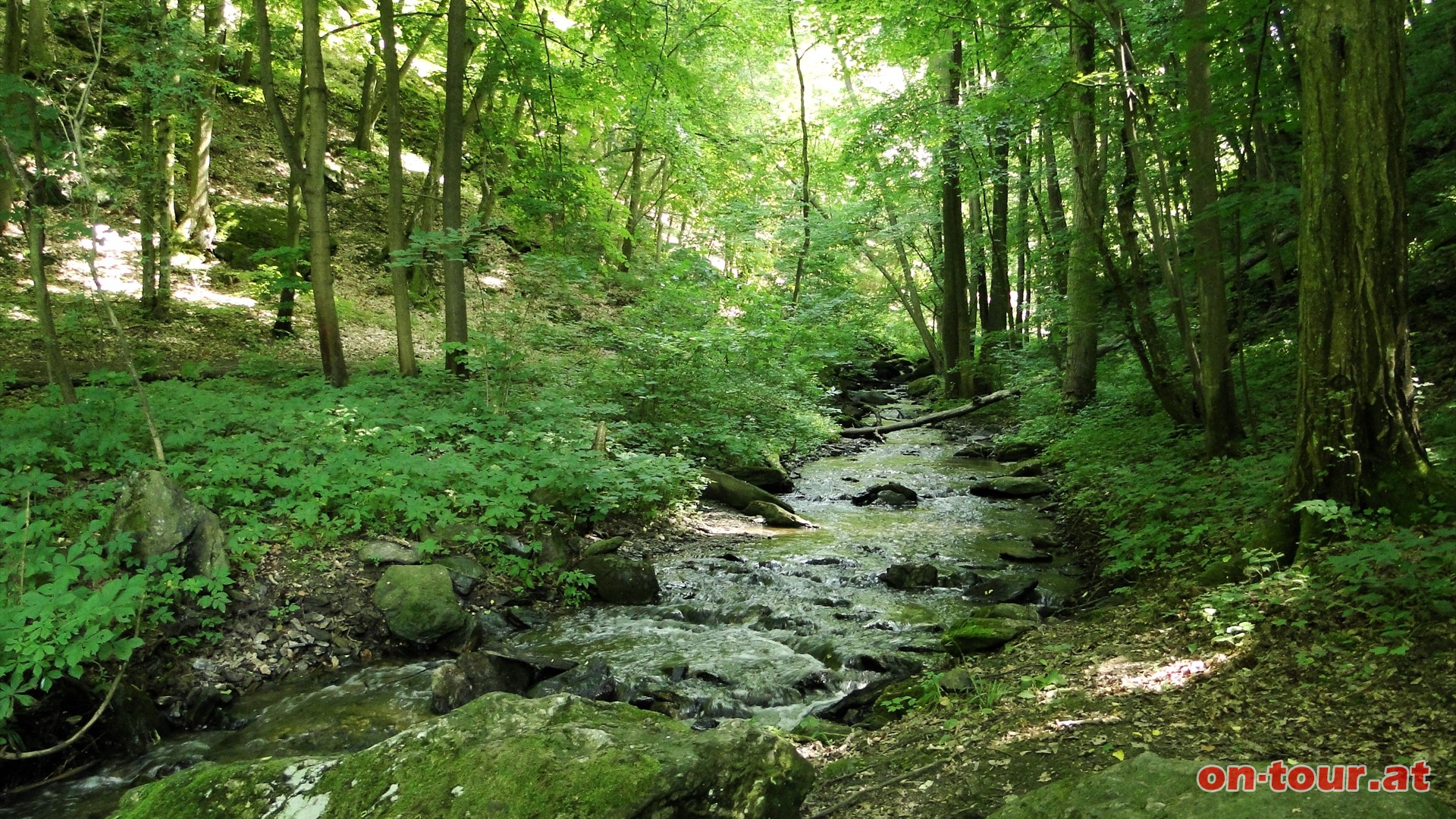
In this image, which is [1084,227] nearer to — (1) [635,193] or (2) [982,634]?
→ (2) [982,634]

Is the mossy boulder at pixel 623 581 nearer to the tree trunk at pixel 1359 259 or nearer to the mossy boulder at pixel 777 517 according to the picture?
the mossy boulder at pixel 777 517

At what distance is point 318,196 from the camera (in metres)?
10.5

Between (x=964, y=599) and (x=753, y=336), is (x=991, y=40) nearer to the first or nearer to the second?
(x=753, y=336)

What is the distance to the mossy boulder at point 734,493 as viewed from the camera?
10.9 m

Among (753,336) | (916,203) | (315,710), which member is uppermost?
(916,203)

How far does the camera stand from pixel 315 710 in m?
5.18

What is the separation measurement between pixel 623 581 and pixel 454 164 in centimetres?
721

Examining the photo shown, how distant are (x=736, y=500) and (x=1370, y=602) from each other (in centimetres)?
784

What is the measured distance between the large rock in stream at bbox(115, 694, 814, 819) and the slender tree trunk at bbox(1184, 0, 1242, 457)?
21.0 ft

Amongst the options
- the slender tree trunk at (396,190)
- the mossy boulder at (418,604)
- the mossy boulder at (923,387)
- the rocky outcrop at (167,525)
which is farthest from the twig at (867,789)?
the mossy boulder at (923,387)

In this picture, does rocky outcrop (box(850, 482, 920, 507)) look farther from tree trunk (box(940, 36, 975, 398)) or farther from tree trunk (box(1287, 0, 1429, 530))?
tree trunk (box(940, 36, 975, 398))

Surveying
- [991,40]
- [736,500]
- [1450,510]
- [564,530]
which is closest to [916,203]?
[991,40]

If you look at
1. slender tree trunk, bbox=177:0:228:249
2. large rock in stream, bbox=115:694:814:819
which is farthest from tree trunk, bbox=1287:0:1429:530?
slender tree trunk, bbox=177:0:228:249
